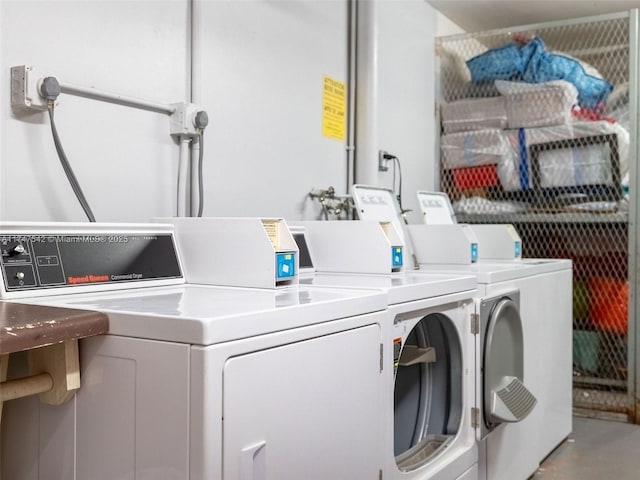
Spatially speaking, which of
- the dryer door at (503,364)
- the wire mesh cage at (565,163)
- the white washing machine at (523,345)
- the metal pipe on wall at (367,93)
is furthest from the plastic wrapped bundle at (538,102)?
the dryer door at (503,364)

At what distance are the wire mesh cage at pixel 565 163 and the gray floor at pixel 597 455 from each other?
0.31 metres

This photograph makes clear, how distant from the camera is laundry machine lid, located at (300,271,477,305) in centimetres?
181

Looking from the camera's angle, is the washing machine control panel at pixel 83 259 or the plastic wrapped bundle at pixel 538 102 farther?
the plastic wrapped bundle at pixel 538 102

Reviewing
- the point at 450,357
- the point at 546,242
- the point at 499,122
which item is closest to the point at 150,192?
the point at 450,357

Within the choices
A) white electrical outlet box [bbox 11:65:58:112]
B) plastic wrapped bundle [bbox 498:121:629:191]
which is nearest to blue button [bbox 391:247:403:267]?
white electrical outlet box [bbox 11:65:58:112]

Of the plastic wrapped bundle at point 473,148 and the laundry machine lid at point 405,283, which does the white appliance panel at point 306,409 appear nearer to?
the laundry machine lid at point 405,283

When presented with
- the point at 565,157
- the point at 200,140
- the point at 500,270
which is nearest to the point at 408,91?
the point at 565,157

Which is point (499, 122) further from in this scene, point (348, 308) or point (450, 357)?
point (348, 308)

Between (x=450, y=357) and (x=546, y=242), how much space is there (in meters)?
2.24

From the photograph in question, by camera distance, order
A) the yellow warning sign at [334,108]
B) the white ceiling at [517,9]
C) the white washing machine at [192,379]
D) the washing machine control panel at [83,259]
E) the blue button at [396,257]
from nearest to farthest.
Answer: the white washing machine at [192,379] < the washing machine control panel at [83,259] < the blue button at [396,257] < the yellow warning sign at [334,108] < the white ceiling at [517,9]

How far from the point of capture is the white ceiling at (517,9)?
416cm

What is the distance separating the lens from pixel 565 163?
12.8ft

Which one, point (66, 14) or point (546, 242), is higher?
point (66, 14)

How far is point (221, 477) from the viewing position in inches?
45.5
